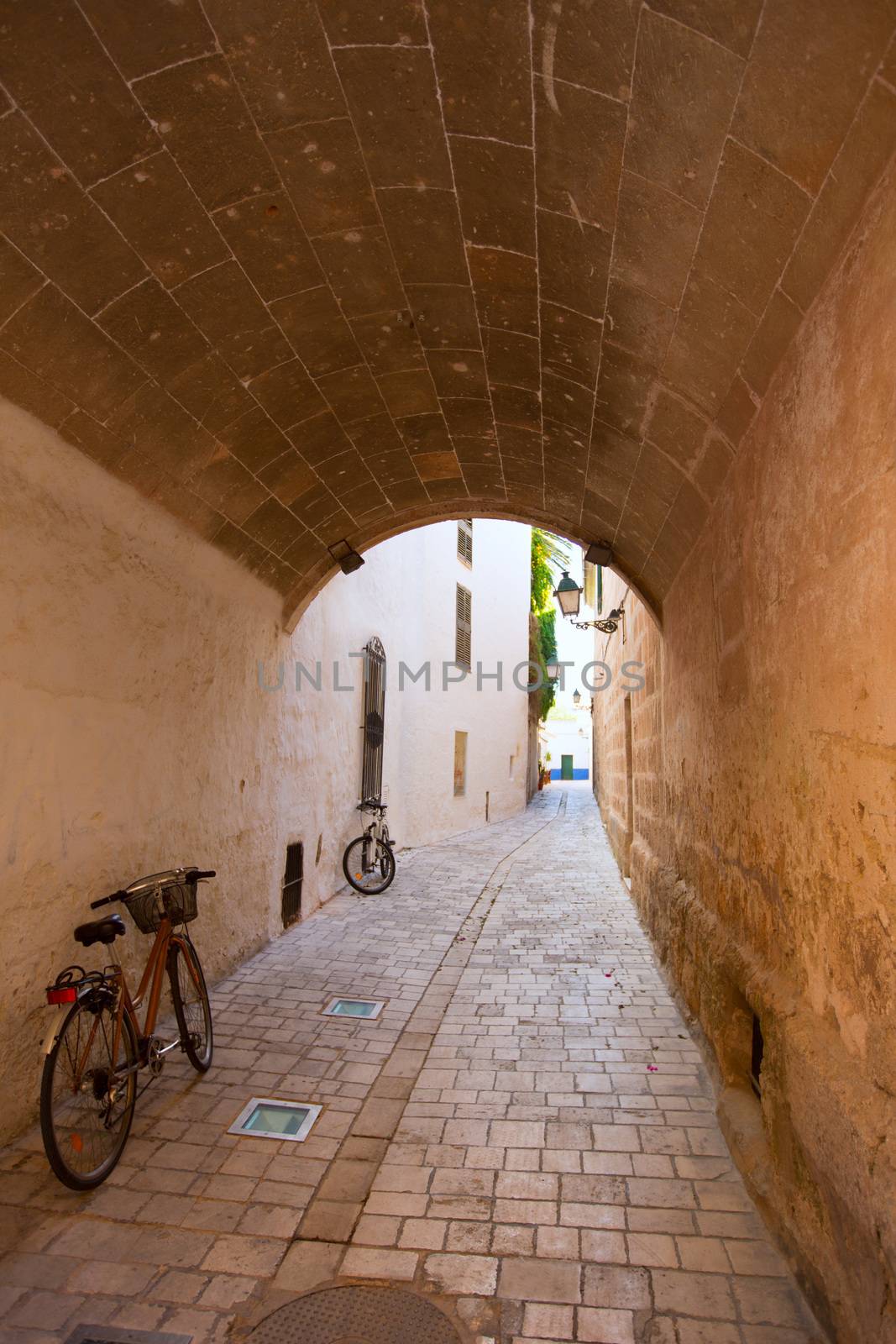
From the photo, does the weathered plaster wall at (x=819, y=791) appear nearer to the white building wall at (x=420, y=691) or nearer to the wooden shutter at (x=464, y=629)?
the white building wall at (x=420, y=691)

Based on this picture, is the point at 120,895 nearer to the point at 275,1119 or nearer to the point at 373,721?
the point at 275,1119

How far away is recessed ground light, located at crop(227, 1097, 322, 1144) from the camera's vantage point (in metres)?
3.51

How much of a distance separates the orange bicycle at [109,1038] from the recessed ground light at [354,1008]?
103 cm

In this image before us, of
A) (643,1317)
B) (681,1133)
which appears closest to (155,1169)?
(643,1317)

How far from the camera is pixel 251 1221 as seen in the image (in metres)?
2.86

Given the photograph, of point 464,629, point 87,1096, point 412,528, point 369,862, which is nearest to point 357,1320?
point 87,1096

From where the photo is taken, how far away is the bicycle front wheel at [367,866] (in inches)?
360

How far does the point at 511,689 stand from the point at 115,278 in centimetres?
1766

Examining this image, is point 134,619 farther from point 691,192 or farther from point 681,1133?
point 681,1133

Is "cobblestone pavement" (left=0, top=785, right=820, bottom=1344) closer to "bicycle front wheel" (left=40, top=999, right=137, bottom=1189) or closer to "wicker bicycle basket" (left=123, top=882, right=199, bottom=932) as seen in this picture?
"bicycle front wheel" (left=40, top=999, right=137, bottom=1189)

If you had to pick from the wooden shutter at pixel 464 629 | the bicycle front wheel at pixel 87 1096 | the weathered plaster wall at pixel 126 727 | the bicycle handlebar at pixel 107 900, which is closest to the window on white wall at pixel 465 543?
the wooden shutter at pixel 464 629

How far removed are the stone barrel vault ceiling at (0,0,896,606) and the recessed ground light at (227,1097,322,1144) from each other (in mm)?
3201
